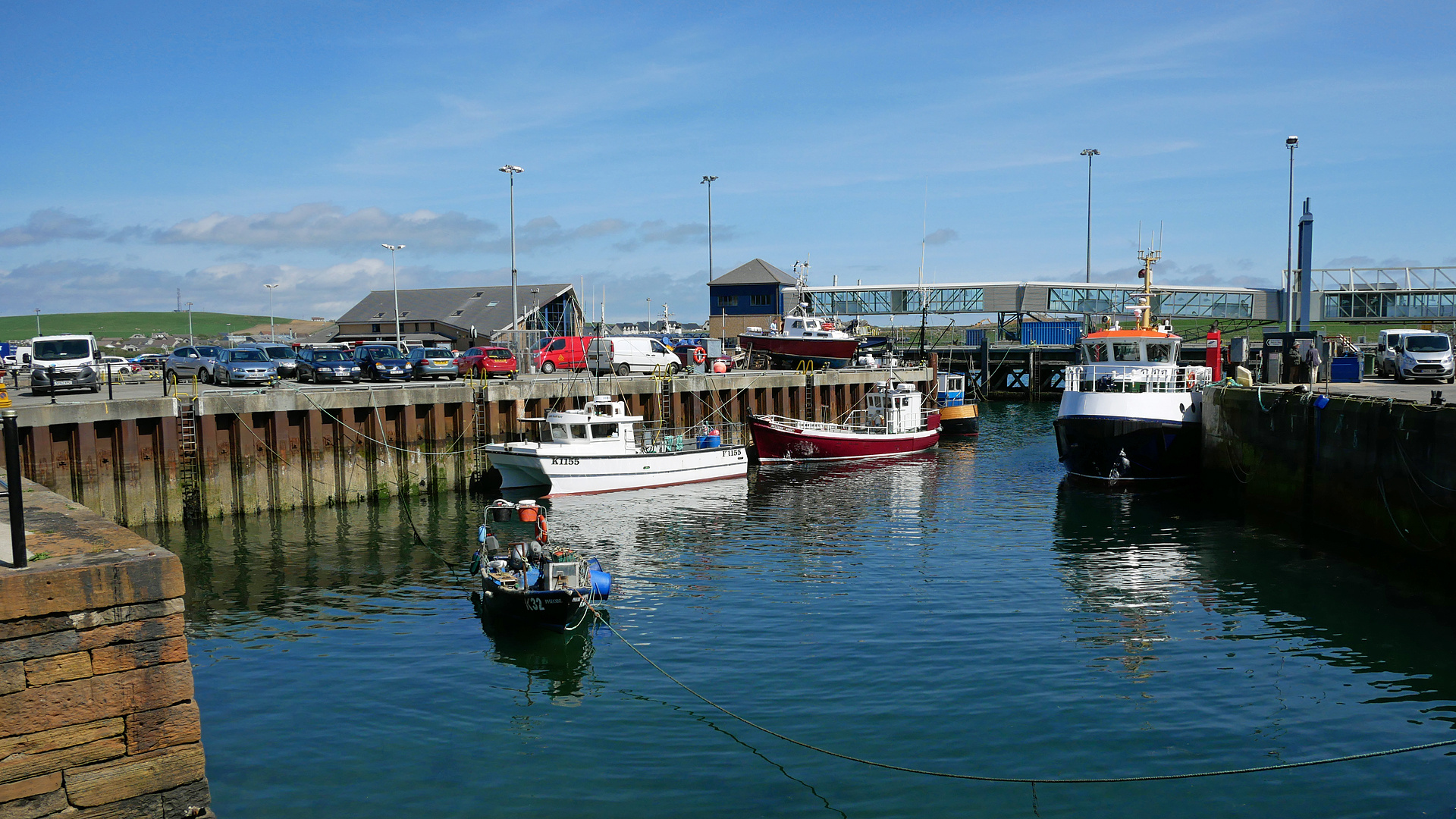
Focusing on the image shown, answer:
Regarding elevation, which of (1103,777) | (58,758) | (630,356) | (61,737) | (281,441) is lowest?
(1103,777)

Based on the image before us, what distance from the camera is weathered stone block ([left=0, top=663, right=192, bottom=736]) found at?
25.3ft

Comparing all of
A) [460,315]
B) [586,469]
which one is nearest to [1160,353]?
[586,469]

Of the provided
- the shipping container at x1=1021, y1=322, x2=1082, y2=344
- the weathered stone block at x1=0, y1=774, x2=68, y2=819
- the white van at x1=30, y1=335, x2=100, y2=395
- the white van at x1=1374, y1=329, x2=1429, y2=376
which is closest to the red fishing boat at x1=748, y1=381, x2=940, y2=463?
the white van at x1=1374, y1=329, x2=1429, y2=376

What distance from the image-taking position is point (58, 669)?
786cm

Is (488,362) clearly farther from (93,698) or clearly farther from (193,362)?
(93,698)

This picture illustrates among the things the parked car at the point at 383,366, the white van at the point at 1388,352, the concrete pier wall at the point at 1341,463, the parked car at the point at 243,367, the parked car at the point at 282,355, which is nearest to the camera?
the concrete pier wall at the point at 1341,463

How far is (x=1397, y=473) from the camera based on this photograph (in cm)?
2023

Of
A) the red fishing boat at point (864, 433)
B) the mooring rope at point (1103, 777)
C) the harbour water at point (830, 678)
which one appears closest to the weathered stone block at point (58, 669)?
the harbour water at point (830, 678)

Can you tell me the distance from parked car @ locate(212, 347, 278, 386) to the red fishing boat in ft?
60.7

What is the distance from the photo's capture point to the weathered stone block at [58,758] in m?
7.74

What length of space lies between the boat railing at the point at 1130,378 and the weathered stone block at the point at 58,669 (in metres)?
30.6

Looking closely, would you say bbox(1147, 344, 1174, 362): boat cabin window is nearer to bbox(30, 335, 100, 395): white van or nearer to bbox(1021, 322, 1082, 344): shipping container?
bbox(30, 335, 100, 395): white van

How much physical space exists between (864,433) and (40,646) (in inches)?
1450

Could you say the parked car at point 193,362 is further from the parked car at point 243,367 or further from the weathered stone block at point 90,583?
the weathered stone block at point 90,583
